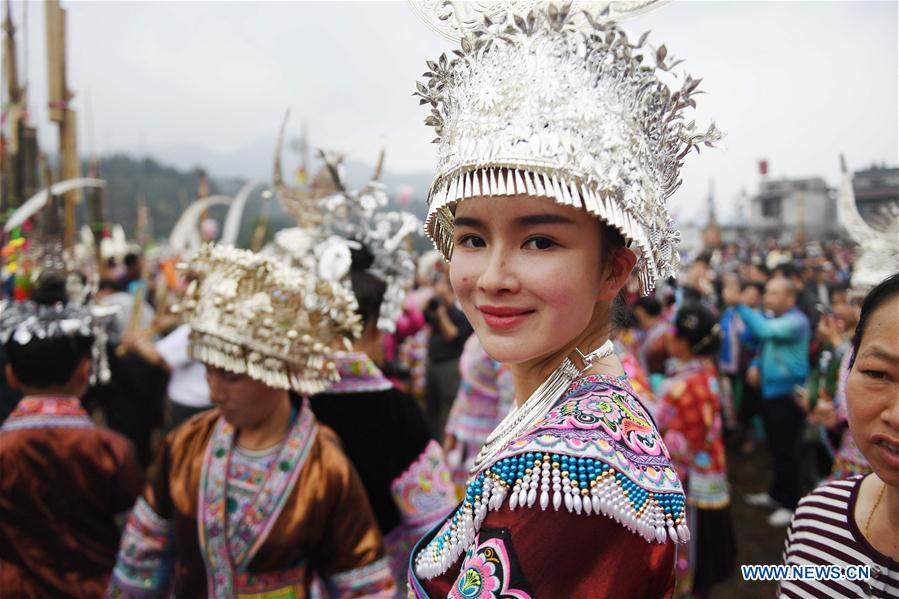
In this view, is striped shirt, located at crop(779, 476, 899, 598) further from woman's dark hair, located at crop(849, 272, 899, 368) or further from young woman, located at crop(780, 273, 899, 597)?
woman's dark hair, located at crop(849, 272, 899, 368)

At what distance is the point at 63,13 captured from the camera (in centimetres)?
537

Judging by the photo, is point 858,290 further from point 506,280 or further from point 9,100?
point 9,100

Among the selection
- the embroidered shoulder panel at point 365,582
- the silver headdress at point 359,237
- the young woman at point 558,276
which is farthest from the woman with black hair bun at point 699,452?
the young woman at point 558,276

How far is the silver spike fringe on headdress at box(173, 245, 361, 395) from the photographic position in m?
2.20

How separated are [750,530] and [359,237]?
441cm

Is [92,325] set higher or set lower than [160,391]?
higher

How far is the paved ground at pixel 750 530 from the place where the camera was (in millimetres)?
4242

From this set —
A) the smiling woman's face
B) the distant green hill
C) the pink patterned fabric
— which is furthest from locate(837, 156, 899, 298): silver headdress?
the distant green hill

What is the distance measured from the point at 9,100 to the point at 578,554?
6822 mm

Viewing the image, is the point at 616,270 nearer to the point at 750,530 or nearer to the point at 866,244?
the point at 866,244

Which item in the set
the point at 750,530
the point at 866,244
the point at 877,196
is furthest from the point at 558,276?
the point at 750,530

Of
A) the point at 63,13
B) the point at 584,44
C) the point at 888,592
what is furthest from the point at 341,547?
the point at 63,13

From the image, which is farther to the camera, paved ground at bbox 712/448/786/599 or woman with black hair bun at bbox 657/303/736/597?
paved ground at bbox 712/448/786/599

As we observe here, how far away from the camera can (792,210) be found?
16500mm
